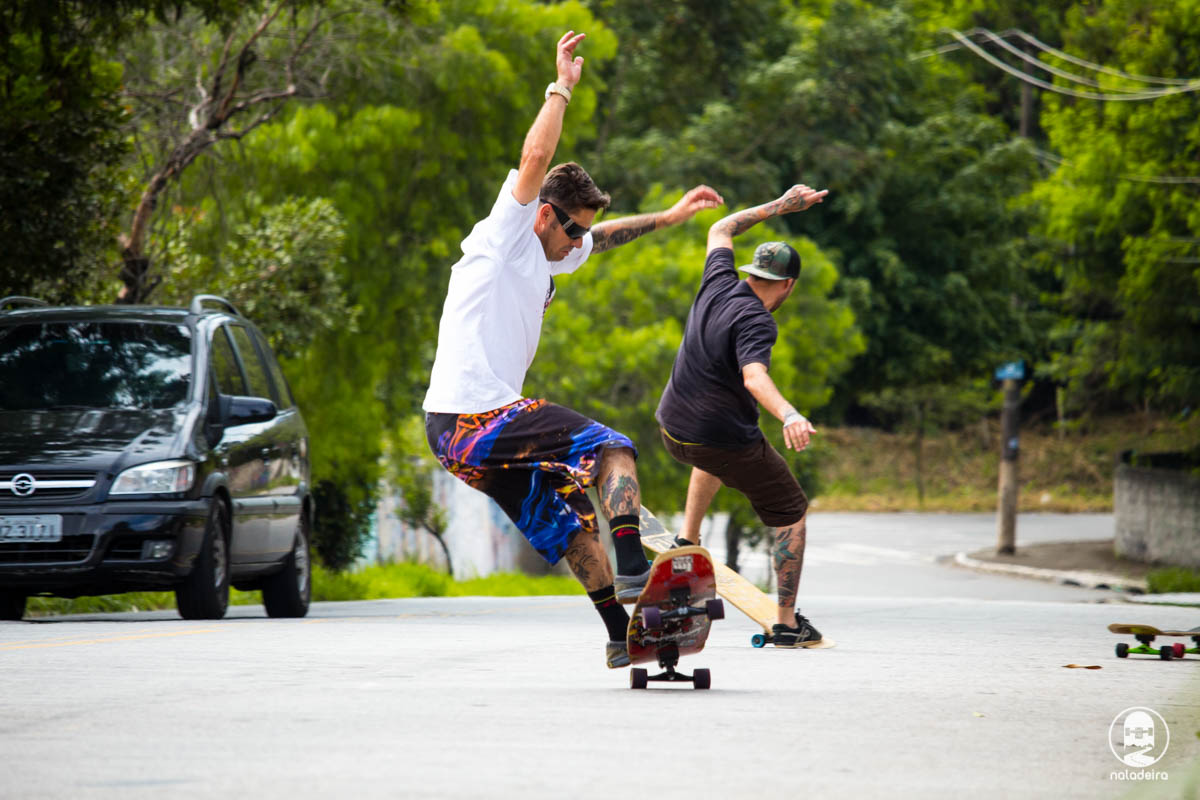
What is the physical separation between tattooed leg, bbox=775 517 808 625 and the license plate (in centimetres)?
385

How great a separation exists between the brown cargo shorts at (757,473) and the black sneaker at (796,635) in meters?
0.48

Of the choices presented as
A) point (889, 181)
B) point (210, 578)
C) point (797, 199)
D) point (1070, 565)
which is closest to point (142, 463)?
point (210, 578)

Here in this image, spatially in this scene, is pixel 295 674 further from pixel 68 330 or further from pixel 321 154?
pixel 321 154

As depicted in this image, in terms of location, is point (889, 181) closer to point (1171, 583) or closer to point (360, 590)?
point (1171, 583)

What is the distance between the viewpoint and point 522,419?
20.1 ft

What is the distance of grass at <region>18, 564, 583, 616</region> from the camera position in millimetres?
13219

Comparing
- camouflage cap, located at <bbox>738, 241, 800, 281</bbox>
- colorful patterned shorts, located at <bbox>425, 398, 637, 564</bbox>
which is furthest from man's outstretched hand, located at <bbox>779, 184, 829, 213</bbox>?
colorful patterned shorts, located at <bbox>425, 398, 637, 564</bbox>

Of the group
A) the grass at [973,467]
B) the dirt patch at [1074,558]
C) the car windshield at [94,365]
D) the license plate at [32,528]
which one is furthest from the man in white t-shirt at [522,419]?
the grass at [973,467]

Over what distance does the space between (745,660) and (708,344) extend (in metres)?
1.53

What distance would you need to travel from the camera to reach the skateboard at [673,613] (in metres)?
5.88

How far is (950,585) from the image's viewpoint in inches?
1097

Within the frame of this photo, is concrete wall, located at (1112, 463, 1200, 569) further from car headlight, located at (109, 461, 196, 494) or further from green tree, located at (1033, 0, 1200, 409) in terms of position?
car headlight, located at (109, 461, 196, 494)

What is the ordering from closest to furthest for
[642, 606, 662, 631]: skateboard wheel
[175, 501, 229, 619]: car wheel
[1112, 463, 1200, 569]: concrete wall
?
[642, 606, 662, 631]: skateboard wheel → [175, 501, 229, 619]: car wheel → [1112, 463, 1200, 569]: concrete wall

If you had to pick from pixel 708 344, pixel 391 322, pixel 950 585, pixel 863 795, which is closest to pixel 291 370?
pixel 391 322
